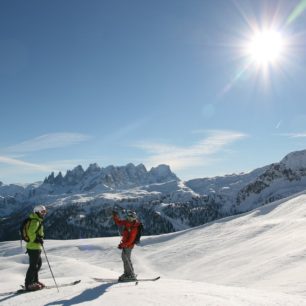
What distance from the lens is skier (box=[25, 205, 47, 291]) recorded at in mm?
14469

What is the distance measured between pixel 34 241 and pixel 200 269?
21552 mm

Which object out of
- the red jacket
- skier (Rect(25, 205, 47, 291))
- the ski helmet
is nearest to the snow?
skier (Rect(25, 205, 47, 291))

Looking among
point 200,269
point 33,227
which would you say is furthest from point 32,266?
point 200,269

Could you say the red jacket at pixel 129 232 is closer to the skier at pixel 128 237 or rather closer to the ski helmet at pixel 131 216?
the skier at pixel 128 237

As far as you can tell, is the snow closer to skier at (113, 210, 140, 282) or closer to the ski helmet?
skier at (113, 210, 140, 282)

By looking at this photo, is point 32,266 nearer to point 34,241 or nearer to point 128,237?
point 34,241

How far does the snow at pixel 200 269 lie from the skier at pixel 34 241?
0.91 meters

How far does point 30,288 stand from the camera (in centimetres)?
1455

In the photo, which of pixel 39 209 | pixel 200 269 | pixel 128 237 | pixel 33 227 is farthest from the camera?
pixel 200 269

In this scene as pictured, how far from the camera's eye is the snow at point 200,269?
1219 cm

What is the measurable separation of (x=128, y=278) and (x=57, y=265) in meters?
20.8

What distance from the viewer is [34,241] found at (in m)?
14.6

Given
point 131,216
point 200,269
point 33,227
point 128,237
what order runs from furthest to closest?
1. point 200,269
2. point 131,216
3. point 128,237
4. point 33,227

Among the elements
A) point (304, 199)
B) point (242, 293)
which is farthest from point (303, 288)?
point (304, 199)
